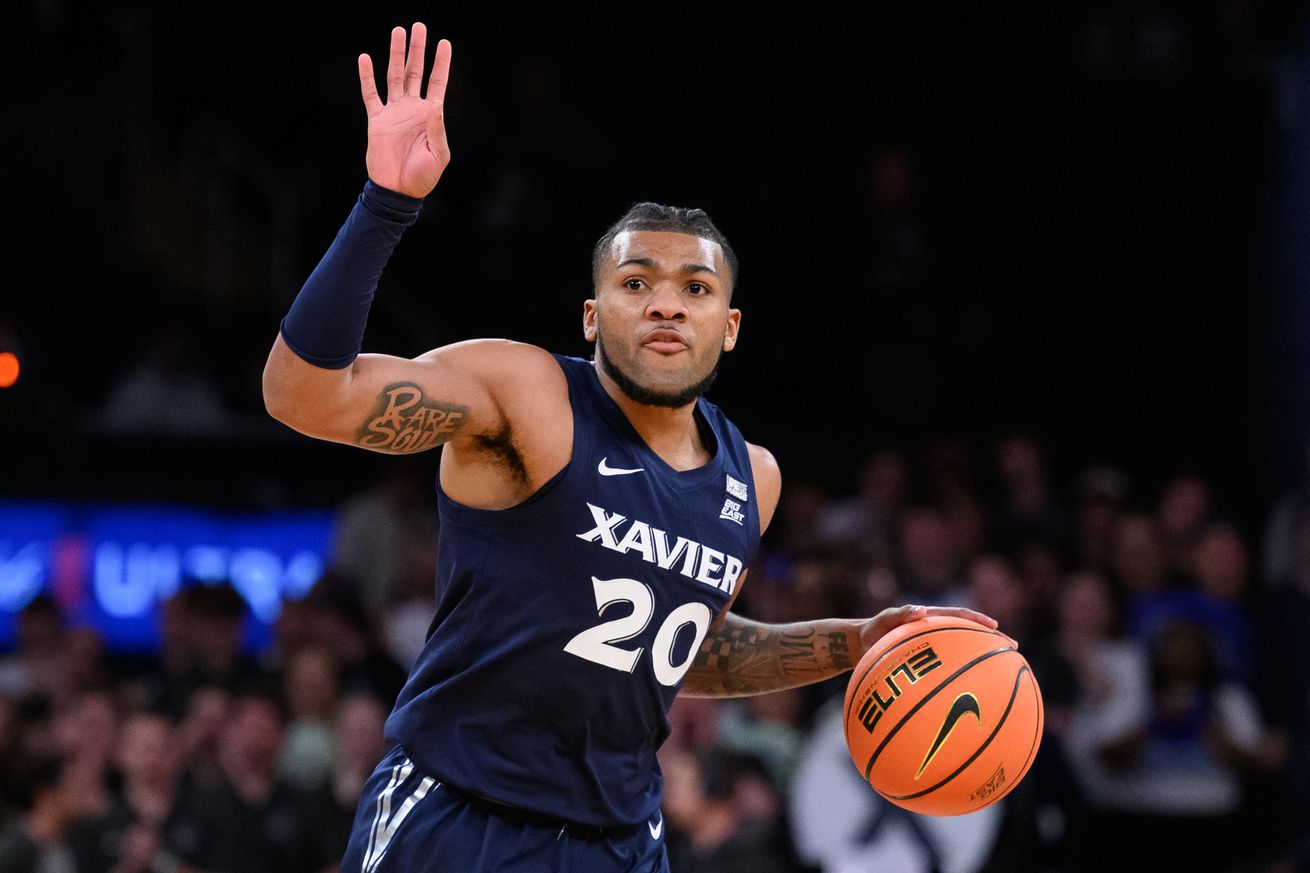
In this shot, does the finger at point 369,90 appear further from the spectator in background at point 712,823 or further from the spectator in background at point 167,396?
the spectator in background at point 167,396

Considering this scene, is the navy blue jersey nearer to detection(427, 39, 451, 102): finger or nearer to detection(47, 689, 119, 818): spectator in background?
detection(427, 39, 451, 102): finger

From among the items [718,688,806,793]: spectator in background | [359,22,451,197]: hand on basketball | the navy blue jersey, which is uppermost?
[359,22,451,197]: hand on basketball

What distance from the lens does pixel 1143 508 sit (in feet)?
34.7

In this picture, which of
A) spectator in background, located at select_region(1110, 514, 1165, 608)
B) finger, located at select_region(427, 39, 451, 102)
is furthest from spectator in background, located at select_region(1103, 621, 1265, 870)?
finger, located at select_region(427, 39, 451, 102)

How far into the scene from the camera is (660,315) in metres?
4.23

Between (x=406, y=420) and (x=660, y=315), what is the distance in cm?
71

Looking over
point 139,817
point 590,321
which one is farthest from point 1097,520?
point 590,321

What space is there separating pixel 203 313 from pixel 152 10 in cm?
256

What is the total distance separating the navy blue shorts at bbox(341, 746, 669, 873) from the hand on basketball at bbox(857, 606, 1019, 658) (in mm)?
924

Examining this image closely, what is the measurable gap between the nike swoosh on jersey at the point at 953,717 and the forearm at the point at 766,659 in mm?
424

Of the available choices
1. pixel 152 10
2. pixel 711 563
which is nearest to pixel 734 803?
pixel 711 563

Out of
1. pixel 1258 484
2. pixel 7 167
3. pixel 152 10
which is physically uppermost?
pixel 152 10

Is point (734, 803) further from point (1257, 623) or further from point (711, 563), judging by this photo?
point (711, 563)

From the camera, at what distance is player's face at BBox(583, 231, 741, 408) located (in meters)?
4.23
